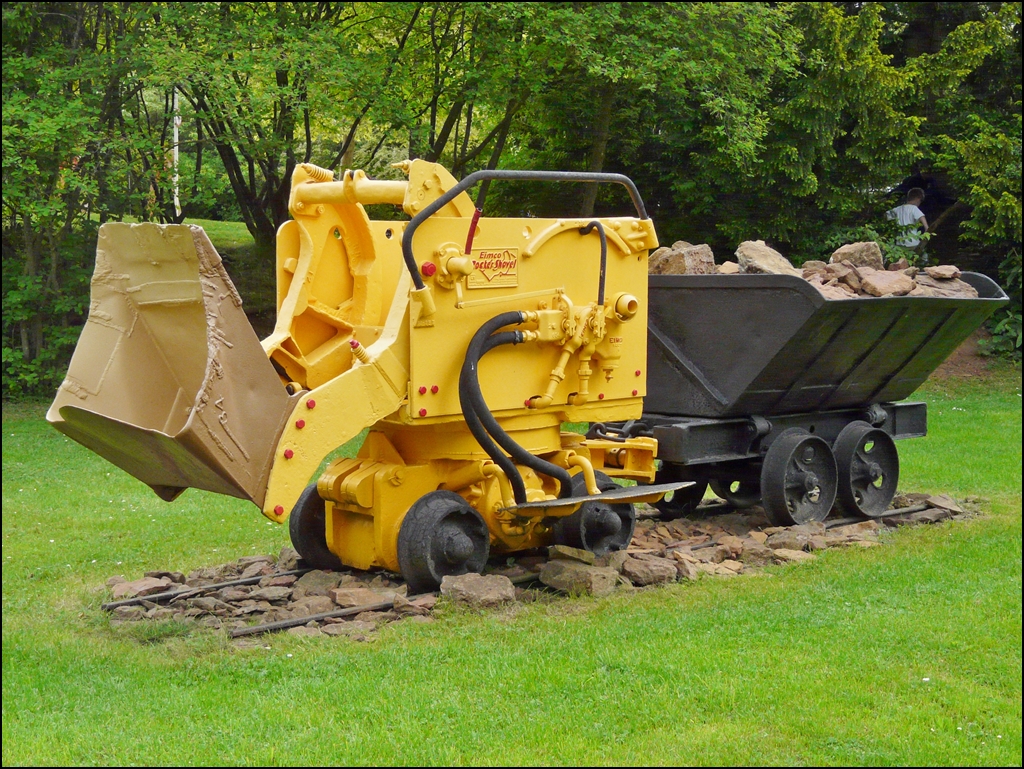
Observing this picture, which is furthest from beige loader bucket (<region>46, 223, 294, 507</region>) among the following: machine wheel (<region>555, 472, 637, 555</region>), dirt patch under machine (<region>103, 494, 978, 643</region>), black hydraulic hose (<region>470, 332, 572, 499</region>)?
machine wheel (<region>555, 472, 637, 555</region>)

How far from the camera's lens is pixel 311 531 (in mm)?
8062

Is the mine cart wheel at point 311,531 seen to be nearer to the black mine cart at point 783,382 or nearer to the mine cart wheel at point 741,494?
the black mine cart at point 783,382

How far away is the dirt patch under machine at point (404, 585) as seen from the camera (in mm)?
7027

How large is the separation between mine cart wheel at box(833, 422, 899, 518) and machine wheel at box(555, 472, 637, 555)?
2377 mm

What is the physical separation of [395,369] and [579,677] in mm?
2167

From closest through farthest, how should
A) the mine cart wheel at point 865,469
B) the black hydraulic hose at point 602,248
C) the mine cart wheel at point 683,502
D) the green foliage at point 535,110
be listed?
the black hydraulic hose at point 602,248 → the mine cart wheel at point 865,469 → the mine cart wheel at point 683,502 → the green foliage at point 535,110

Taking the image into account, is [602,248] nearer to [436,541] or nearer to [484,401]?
Answer: [484,401]

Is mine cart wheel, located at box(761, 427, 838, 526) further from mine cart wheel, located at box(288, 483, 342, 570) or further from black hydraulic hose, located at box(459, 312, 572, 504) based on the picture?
mine cart wheel, located at box(288, 483, 342, 570)

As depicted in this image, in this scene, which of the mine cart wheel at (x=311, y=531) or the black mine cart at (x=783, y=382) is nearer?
the mine cart wheel at (x=311, y=531)

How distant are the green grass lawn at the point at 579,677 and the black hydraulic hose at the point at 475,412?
2.67 feet

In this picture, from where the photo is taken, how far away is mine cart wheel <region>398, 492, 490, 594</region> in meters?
7.28

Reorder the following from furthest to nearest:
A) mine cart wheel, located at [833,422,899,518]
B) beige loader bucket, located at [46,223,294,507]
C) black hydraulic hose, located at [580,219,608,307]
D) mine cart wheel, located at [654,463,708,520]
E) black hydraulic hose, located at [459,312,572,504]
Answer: mine cart wheel, located at [654,463,708,520] → mine cart wheel, located at [833,422,899,518] → black hydraulic hose, located at [580,219,608,307] → black hydraulic hose, located at [459,312,572,504] → beige loader bucket, located at [46,223,294,507]

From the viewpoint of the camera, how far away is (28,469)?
42.7 feet

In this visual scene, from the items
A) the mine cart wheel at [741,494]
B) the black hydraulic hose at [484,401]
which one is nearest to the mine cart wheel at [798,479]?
the mine cart wheel at [741,494]
